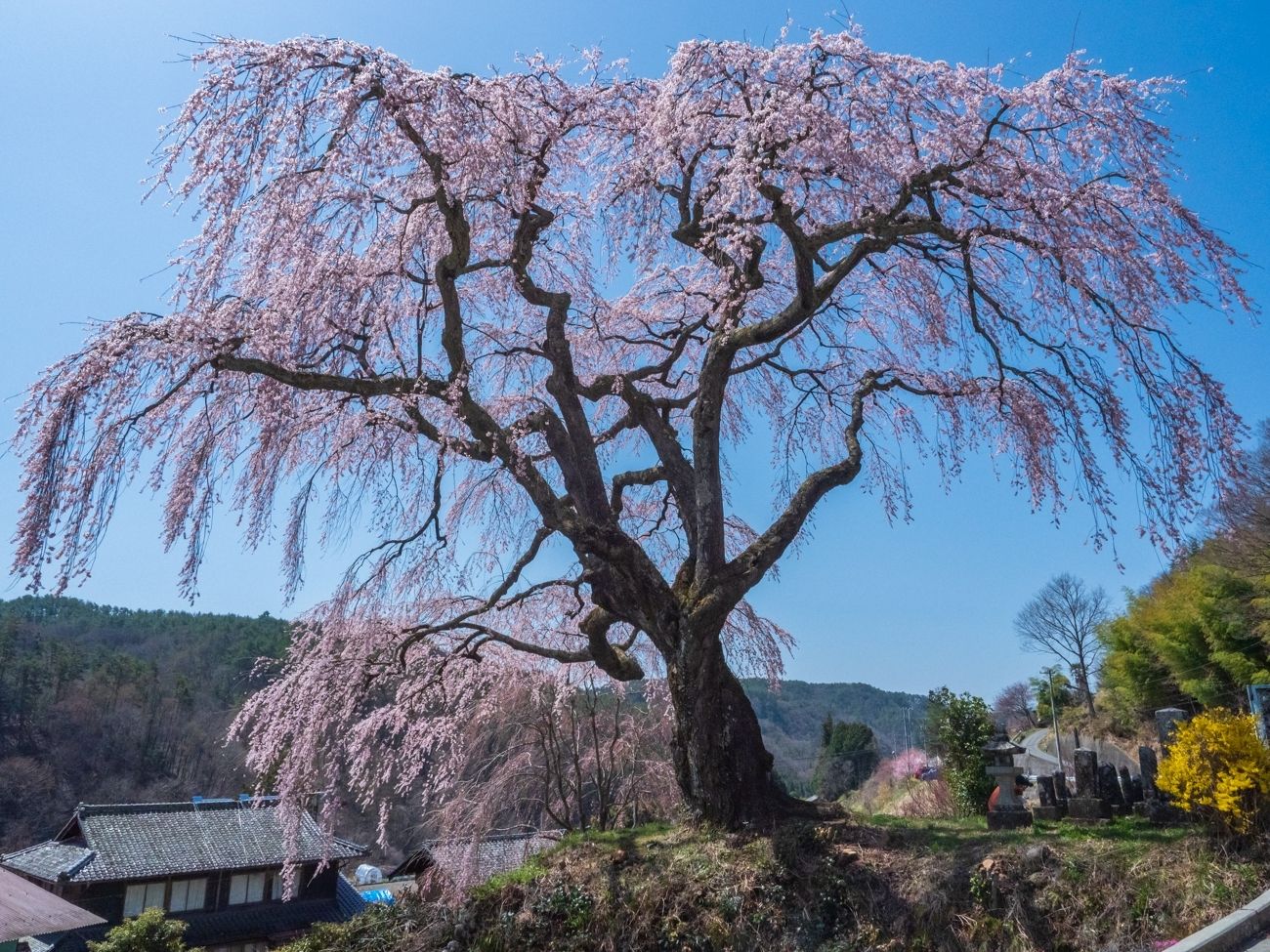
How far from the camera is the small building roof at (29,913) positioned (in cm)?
991

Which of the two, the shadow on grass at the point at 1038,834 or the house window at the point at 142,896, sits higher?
the shadow on grass at the point at 1038,834

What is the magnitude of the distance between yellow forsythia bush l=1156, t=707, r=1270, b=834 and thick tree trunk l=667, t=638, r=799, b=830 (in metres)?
2.55

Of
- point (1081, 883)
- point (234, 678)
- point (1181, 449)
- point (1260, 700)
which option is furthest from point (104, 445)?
point (234, 678)

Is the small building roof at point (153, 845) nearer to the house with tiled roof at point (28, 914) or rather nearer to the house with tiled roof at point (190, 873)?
the house with tiled roof at point (190, 873)

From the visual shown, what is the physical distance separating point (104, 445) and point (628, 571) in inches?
143

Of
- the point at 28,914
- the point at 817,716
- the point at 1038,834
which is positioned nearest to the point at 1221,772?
the point at 1038,834

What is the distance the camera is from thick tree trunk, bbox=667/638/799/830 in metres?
6.42

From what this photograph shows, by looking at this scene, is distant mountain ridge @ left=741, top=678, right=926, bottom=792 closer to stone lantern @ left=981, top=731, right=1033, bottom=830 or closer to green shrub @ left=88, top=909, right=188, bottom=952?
green shrub @ left=88, top=909, right=188, bottom=952

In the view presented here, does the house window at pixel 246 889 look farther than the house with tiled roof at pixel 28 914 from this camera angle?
Yes

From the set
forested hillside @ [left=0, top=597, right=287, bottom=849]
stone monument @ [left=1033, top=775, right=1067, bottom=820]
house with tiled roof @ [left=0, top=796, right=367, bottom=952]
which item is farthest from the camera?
forested hillside @ [left=0, top=597, right=287, bottom=849]

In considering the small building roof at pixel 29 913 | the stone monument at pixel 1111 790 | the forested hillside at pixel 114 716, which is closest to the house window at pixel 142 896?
the forested hillside at pixel 114 716

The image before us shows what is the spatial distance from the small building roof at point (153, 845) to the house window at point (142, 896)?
0.45 m

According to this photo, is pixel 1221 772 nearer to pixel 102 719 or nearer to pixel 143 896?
pixel 143 896

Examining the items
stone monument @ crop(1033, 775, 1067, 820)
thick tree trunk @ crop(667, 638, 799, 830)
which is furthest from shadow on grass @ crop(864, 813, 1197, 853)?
thick tree trunk @ crop(667, 638, 799, 830)
